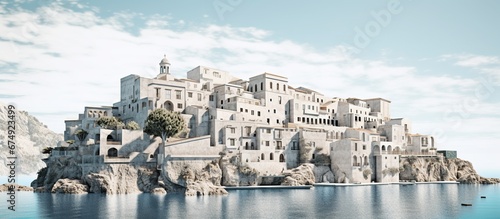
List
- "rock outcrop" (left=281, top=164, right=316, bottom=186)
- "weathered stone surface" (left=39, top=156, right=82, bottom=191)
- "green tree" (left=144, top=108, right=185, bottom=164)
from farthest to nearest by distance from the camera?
"rock outcrop" (left=281, top=164, right=316, bottom=186), "weathered stone surface" (left=39, top=156, right=82, bottom=191), "green tree" (left=144, top=108, right=185, bottom=164)

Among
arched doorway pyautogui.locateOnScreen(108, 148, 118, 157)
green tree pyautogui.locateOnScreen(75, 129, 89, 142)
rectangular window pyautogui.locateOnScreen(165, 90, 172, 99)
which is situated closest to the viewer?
arched doorway pyautogui.locateOnScreen(108, 148, 118, 157)

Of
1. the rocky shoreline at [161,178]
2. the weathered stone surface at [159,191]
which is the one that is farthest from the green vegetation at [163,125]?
the weathered stone surface at [159,191]

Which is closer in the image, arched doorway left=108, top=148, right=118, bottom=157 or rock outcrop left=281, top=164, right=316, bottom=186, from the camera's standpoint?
arched doorway left=108, top=148, right=118, bottom=157

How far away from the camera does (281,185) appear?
85.7m

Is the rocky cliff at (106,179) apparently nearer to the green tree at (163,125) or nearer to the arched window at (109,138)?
the green tree at (163,125)

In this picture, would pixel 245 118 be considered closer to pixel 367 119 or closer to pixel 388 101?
pixel 367 119

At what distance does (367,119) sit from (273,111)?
29.4m

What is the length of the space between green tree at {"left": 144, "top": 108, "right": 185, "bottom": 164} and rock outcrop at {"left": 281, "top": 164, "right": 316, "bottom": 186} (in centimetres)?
2254

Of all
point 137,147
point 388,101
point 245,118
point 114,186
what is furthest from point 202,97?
point 388,101

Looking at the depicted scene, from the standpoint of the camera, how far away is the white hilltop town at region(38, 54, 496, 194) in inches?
3120

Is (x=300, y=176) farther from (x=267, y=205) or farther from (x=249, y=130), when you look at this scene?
(x=267, y=205)

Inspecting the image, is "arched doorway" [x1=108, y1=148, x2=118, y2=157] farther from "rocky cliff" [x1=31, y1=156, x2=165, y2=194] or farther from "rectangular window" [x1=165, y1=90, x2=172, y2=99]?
"rectangular window" [x1=165, y1=90, x2=172, y2=99]

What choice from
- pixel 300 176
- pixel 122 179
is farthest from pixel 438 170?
pixel 122 179

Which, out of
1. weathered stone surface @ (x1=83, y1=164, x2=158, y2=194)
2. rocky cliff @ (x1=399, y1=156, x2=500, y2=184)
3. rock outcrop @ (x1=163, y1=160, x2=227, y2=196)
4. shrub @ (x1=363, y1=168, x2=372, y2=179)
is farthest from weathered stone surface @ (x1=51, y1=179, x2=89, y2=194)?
rocky cliff @ (x1=399, y1=156, x2=500, y2=184)
